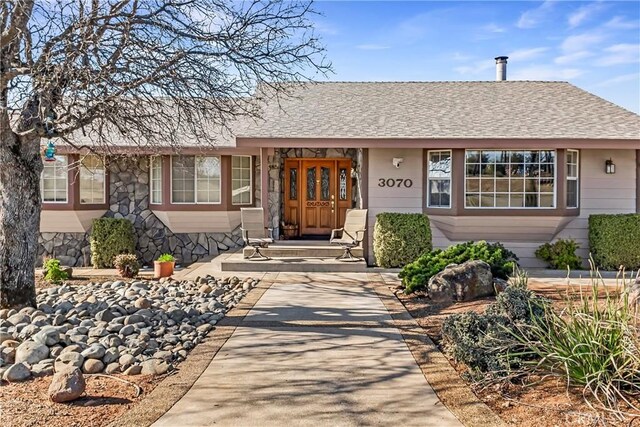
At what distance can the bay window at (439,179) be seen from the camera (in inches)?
450

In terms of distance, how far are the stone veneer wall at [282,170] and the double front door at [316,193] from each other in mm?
164

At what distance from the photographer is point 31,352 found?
456cm

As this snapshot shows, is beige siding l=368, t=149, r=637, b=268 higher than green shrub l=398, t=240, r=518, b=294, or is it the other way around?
beige siding l=368, t=149, r=637, b=268

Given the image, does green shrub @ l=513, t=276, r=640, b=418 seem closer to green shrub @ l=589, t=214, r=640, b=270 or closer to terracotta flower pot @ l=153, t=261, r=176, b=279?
terracotta flower pot @ l=153, t=261, r=176, b=279

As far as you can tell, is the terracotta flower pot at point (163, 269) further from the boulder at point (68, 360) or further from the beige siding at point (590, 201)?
the beige siding at point (590, 201)

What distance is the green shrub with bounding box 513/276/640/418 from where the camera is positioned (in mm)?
3541

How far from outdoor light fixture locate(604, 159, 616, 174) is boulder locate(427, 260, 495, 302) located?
6.12 meters

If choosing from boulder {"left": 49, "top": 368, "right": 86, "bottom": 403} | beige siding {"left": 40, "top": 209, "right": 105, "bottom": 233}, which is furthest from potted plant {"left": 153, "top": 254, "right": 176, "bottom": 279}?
boulder {"left": 49, "top": 368, "right": 86, "bottom": 403}

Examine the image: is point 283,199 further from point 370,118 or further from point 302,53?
point 302,53

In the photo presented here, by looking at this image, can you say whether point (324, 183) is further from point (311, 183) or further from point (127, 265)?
point (127, 265)

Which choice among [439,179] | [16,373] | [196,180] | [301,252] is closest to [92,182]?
[196,180]

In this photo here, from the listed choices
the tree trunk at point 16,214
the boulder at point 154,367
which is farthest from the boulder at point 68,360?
the tree trunk at point 16,214

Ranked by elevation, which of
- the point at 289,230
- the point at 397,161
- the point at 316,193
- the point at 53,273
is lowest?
the point at 53,273

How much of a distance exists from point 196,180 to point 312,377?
9.41 m
